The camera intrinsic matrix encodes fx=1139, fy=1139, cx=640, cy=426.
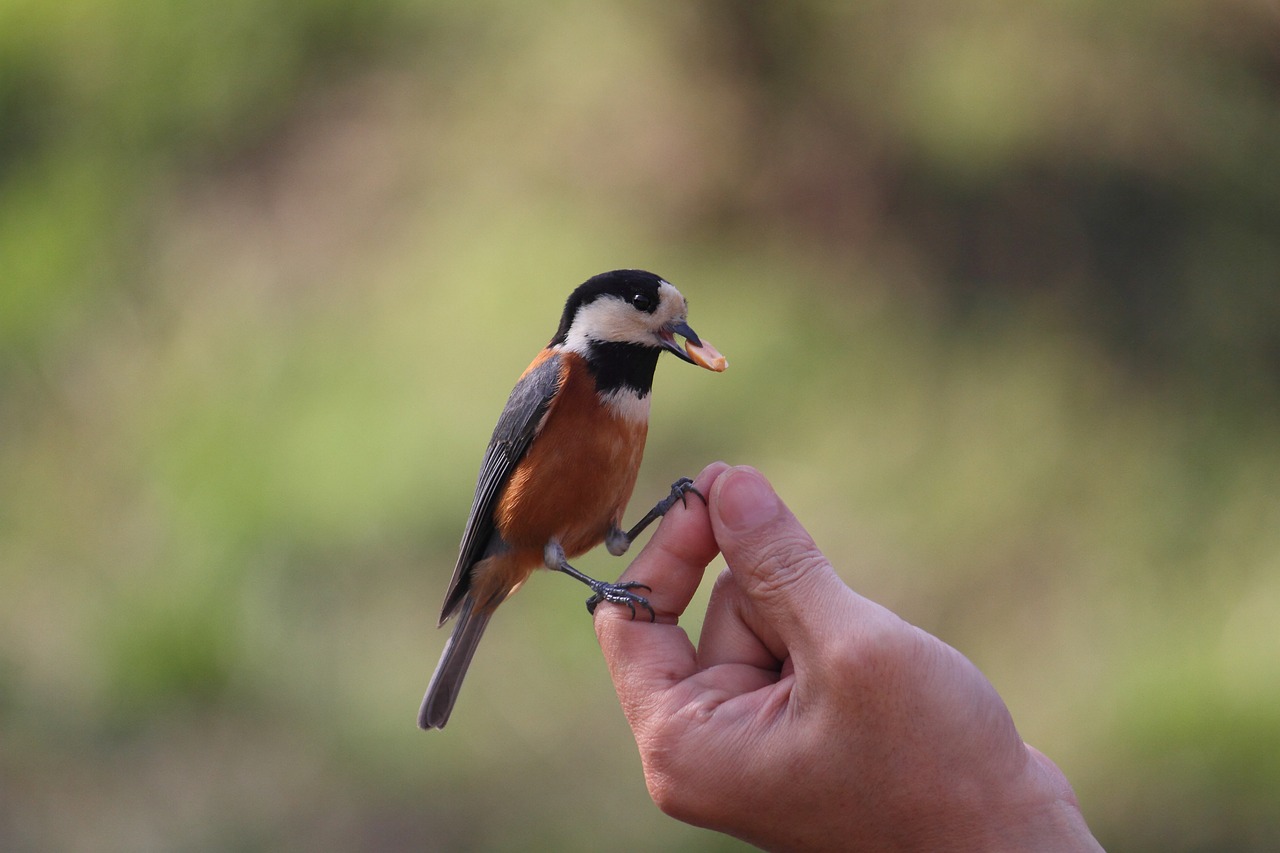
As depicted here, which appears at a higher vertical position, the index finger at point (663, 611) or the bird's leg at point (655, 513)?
the bird's leg at point (655, 513)

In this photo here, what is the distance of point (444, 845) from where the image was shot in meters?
4.05

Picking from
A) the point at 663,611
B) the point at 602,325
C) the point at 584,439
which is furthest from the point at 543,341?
the point at 663,611

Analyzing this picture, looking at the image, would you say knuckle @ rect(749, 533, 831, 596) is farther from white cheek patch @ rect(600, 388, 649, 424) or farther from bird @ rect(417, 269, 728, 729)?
white cheek patch @ rect(600, 388, 649, 424)

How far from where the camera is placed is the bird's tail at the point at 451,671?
307 cm

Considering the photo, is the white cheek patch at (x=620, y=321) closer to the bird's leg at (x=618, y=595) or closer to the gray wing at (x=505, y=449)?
the gray wing at (x=505, y=449)

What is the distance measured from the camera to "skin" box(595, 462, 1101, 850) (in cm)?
214

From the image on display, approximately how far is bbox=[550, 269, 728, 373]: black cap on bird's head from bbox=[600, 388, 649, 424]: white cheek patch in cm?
12

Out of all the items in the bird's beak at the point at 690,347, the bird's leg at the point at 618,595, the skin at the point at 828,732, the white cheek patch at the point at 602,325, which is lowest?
the skin at the point at 828,732

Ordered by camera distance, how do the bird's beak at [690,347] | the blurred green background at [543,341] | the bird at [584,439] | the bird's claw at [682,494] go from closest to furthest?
the bird's beak at [690,347]
the bird's claw at [682,494]
the bird at [584,439]
the blurred green background at [543,341]

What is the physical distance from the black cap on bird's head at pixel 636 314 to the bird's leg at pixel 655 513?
0.29 m

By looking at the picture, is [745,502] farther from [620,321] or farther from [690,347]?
[620,321]

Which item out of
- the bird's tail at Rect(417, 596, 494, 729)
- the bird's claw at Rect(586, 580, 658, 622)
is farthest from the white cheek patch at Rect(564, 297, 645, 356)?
the bird's tail at Rect(417, 596, 494, 729)

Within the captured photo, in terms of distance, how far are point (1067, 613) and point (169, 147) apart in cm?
514

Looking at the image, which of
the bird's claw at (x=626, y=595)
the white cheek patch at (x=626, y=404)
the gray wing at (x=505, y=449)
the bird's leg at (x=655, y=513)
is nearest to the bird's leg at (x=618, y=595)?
the bird's claw at (x=626, y=595)
